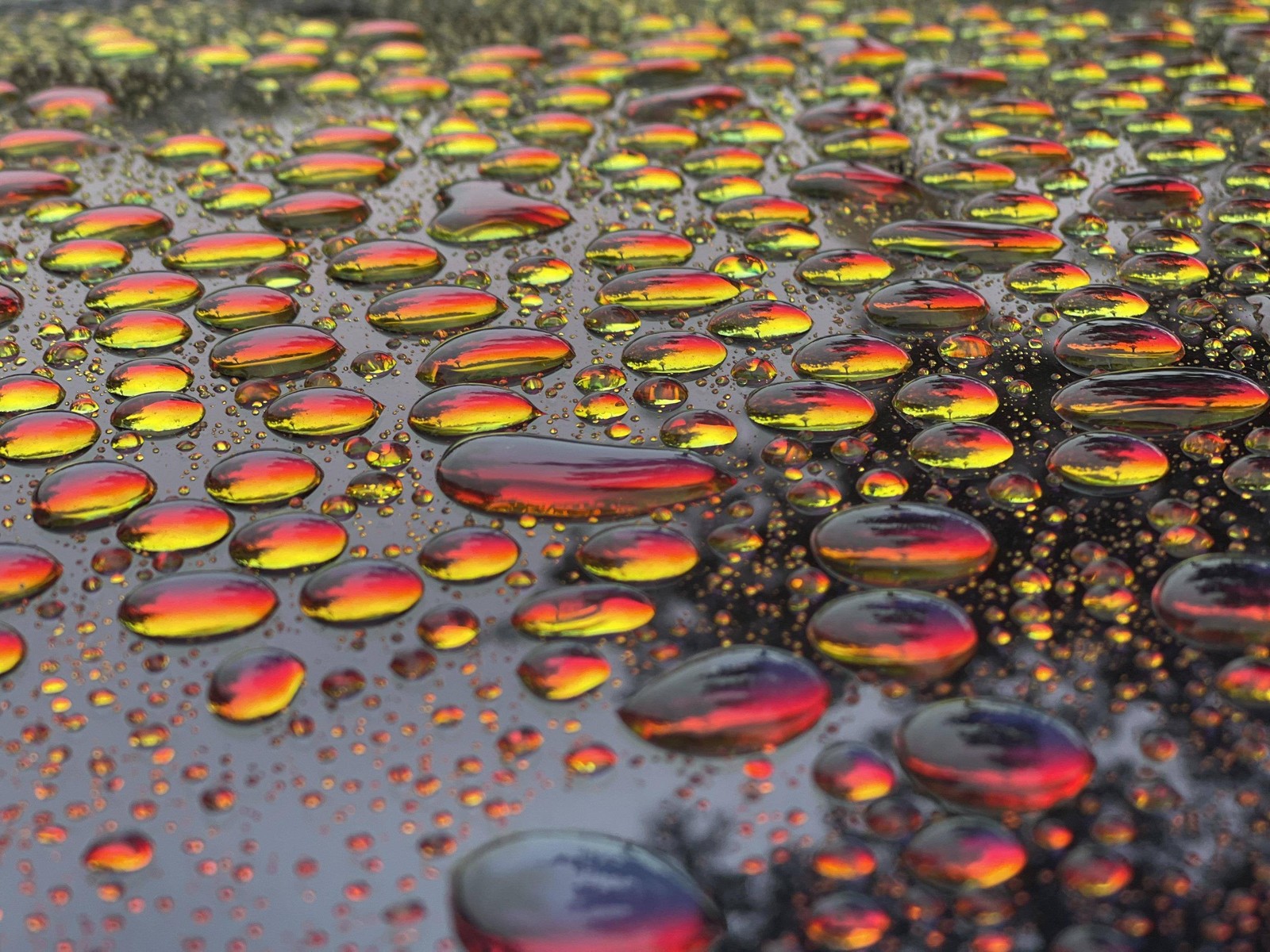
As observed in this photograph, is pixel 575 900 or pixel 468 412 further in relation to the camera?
pixel 468 412

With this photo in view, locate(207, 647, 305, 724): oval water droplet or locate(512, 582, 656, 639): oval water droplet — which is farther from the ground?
locate(512, 582, 656, 639): oval water droplet

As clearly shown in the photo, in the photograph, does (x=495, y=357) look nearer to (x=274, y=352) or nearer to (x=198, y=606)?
(x=274, y=352)

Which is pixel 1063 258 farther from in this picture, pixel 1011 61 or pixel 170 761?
pixel 170 761

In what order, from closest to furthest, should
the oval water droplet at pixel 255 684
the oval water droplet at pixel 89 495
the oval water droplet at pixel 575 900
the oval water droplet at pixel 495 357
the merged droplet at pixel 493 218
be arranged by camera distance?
the oval water droplet at pixel 575 900
the oval water droplet at pixel 255 684
the oval water droplet at pixel 89 495
the oval water droplet at pixel 495 357
the merged droplet at pixel 493 218

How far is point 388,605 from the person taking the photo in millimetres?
660

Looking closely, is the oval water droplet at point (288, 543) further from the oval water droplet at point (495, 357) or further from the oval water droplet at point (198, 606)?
the oval water droplet at point (495, 357)

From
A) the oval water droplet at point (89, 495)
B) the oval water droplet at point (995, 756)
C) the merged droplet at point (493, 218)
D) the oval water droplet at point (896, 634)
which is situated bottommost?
the oval water droplet at point (995, 756)

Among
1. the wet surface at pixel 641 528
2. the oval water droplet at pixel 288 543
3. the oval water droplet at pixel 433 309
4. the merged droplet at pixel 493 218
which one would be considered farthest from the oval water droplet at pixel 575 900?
the merged droplet at pixel 493 218

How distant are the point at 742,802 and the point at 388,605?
0.77ft

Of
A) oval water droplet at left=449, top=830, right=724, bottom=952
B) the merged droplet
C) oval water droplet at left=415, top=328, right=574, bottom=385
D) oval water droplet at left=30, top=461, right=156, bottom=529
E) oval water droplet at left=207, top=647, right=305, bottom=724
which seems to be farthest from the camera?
the merged droplet

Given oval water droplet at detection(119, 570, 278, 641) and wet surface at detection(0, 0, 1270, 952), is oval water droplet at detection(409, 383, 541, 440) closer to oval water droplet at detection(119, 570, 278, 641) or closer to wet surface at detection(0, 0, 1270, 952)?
wet surface at detection(0, 0, 1270, 952)

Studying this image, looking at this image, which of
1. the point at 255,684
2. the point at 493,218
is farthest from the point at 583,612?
the point at 493,218

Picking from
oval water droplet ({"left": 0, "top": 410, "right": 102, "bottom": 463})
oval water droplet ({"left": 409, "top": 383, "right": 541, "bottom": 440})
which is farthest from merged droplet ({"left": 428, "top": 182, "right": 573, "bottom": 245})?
oval water droplet ({"left": 0, "top": 410, "right": 102, "bottom": 463})

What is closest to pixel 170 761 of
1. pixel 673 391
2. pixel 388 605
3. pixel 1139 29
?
pixel 388 605
